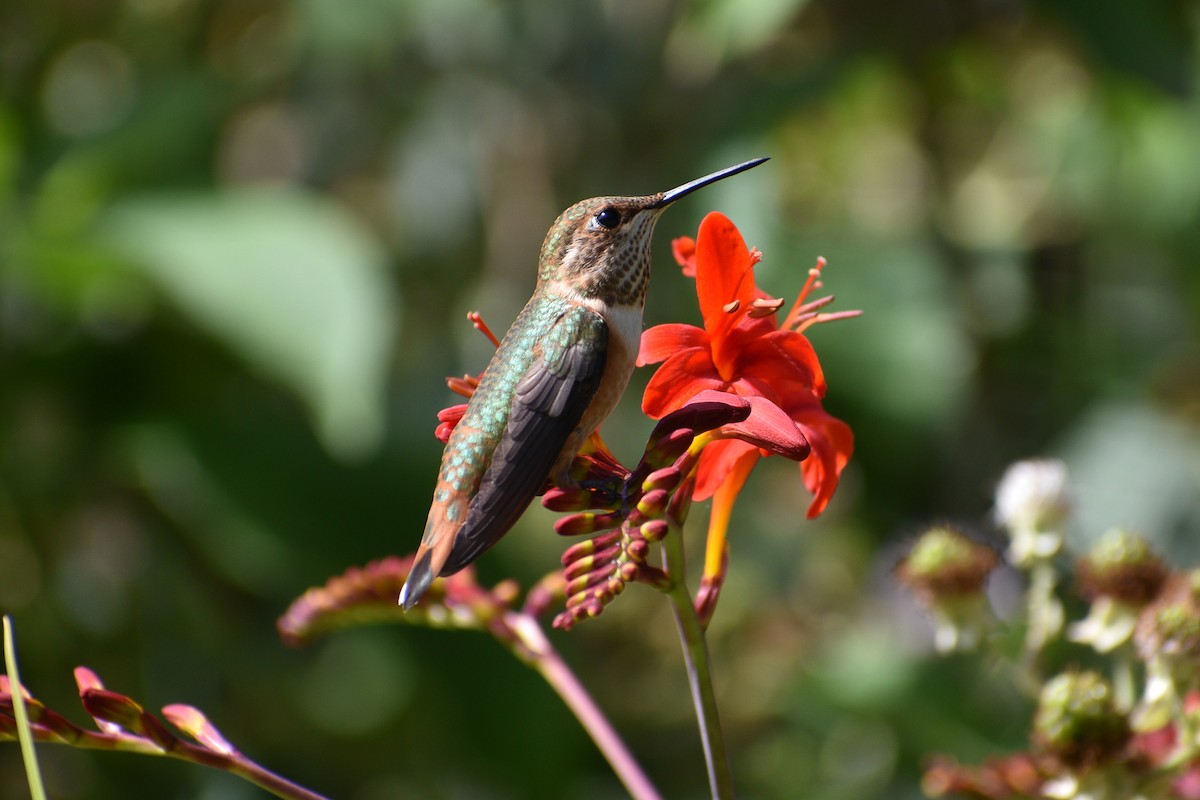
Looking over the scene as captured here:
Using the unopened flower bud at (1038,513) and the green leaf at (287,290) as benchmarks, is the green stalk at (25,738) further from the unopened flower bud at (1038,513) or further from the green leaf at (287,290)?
the green leaf at (287,290)

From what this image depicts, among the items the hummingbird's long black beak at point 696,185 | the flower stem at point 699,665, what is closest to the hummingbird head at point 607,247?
the hummingbird's long black beak at point 696,185

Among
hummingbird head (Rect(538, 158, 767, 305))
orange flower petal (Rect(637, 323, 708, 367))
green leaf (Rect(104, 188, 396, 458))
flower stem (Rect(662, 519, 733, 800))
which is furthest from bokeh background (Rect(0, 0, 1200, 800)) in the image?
flower stem (Rect(662, 519, 733, 800))

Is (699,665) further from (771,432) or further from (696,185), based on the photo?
(696,185)

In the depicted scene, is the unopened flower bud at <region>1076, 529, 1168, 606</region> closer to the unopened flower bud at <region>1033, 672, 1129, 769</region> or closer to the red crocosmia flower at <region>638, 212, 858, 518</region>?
the unopened flower bud at <region>1033, 672, 1129, 769</region>

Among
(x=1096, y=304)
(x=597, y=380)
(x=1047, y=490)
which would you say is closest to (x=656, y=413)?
(x=597, y=380)

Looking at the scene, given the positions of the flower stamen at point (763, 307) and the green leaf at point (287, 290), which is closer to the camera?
the flower stamen at point (763, 307)
